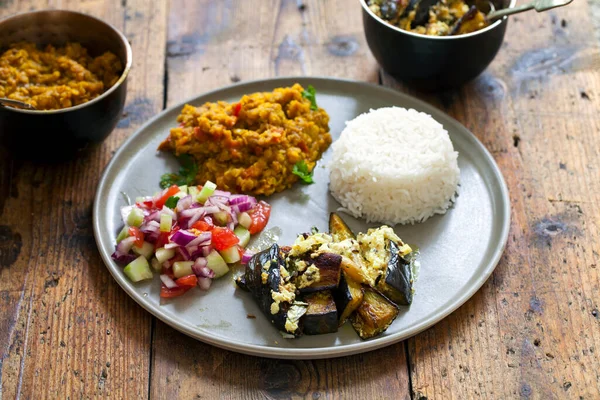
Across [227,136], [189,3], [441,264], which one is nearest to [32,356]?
[227,136]

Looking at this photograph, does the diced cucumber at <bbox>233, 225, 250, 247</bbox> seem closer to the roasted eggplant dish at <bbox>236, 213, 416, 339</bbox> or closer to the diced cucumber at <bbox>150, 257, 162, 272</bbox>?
the roasted eggplant dish at <bbox>236, 213, 416, 339</bbox>

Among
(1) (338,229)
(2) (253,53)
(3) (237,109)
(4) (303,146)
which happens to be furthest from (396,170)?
(2) (253,53)

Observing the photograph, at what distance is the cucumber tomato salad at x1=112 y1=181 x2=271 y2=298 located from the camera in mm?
3732

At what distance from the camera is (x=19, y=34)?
4465 mm

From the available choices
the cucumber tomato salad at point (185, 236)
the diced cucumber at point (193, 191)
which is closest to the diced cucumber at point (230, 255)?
the cucumber tomato salad at point (185, 236)

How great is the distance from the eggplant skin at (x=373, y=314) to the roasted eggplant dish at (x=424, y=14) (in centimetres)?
203

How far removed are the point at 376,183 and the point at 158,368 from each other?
169 centimetres

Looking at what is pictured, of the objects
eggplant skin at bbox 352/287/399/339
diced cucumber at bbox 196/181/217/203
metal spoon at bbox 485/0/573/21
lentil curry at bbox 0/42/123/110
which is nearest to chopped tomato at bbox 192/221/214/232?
diced cucumber at bbox 196/181/217/203

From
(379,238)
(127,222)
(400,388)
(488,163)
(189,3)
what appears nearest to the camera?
(400,388)

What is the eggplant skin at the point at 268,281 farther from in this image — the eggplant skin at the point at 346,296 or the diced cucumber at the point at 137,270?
the diced cucumber at the point at 137,270

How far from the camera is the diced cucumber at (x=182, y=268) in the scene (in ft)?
12.2

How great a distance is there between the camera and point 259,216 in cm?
411

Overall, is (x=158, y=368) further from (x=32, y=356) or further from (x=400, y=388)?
(x=400, y=388)

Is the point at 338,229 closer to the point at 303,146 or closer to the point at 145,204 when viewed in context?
the point at 303,146
